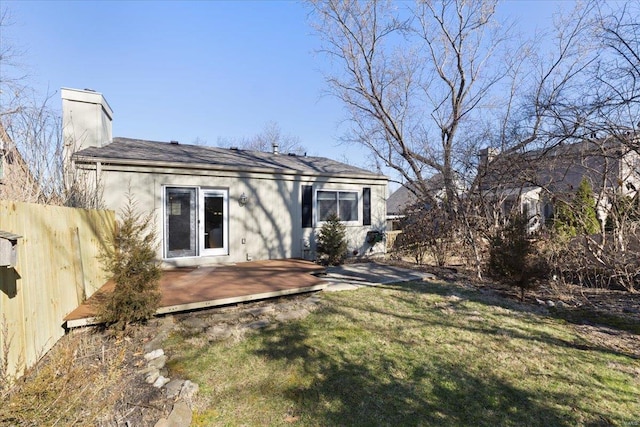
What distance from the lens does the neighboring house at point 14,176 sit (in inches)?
208

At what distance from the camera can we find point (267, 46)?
1163cm

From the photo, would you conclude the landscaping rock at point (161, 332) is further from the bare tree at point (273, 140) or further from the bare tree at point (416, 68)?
the bare tree at point (273, 140)

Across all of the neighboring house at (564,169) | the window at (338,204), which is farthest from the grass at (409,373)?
the window at (338,204)

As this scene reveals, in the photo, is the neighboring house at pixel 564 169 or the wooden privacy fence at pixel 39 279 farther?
the neighboring house at pixel 564 169

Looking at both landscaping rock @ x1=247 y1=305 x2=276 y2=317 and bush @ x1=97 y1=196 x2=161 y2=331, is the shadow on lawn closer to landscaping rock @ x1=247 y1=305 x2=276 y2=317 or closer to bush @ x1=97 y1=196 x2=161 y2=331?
landscaping rock @ x1=247 y1=305 x2=276 y2=317

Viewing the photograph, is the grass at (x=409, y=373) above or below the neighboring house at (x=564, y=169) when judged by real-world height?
below

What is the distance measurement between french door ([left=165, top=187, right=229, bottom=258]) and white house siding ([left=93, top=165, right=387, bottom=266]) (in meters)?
0.13

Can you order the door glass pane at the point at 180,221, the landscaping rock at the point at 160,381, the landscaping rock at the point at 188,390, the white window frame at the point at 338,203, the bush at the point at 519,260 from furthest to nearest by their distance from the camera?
the white window frame at the point at 338,203 → the door glass pane at the point at 180,221 → the bush at the point at 519,260 → the landscaping rock at the point at 160,381 → the landscaping rock at the point at 188,390

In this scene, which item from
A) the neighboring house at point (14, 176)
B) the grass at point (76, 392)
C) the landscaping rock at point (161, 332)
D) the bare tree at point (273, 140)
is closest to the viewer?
the grass at point (76, 392)

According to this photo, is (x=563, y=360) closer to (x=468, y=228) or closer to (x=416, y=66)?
(x=468, y=228)

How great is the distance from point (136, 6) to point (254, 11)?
3248 millimetres

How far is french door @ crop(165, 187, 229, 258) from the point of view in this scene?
8.24m

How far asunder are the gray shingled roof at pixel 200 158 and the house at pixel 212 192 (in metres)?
0.03

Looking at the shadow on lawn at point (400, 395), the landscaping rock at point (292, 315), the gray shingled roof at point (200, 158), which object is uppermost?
the gray shingled roof at point (200, 158)
